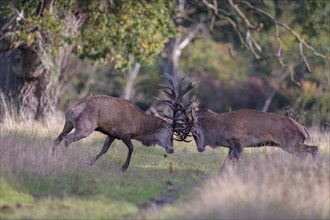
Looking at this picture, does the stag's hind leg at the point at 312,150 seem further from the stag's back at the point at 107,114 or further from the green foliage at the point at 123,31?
the green foliage at the point at 123,31

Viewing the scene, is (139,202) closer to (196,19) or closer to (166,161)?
(166,161)

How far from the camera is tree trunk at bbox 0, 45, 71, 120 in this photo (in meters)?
21.9

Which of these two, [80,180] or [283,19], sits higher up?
[283,19]

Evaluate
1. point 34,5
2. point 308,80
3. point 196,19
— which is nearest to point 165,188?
point 34,5

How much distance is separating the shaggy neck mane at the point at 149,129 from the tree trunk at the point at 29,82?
6.66 m

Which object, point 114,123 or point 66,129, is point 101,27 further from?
point 114,123

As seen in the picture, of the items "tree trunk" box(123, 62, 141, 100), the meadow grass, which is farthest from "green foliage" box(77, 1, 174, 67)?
"tree trunk" box(123, 62, 141, 100)

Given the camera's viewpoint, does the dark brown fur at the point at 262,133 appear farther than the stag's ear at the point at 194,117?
No

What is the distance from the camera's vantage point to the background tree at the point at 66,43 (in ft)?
69.0

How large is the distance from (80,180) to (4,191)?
1303 mm

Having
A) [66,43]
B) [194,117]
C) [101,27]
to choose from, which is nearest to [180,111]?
[194,117]

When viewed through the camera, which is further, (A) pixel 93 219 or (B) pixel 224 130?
(B) pixel 224 130

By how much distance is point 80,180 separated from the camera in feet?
40.5

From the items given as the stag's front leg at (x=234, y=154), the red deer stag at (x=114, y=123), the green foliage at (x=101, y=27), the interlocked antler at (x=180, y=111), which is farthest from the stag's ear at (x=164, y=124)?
the green foliage at (x=101, y=27)
